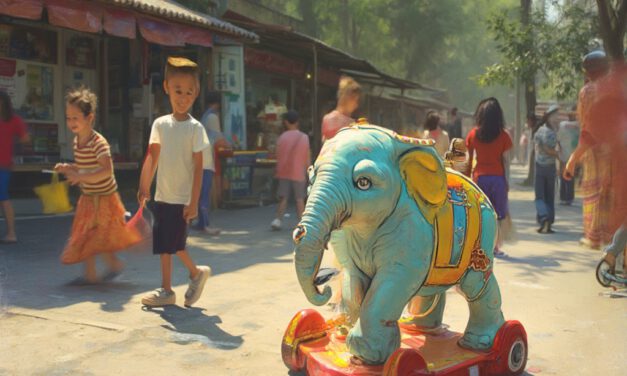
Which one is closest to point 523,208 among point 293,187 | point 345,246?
point 293,187

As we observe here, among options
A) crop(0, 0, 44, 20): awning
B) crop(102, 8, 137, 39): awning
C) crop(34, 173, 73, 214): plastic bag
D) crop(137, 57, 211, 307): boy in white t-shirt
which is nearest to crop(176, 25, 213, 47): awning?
crop(102, 8, 137, 39): awning

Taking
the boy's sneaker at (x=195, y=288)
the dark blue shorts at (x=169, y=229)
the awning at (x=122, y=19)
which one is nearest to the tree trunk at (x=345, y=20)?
A: the awning at (x=122, y=19)

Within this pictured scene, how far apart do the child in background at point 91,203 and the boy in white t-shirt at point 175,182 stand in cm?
73

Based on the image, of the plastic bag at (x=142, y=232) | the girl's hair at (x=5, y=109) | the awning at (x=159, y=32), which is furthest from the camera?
the awning at (x=159, y=32)

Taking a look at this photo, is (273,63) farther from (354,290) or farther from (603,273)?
(354,290)

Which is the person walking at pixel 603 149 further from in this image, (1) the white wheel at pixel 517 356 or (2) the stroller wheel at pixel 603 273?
(1) the white wheel at pixel 517 356

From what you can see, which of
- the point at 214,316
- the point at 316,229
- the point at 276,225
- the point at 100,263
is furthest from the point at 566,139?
the point at 316,229

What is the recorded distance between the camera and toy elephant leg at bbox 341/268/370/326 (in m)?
3.36

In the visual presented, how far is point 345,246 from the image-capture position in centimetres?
340

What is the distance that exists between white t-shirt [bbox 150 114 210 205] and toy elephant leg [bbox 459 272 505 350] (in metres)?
2.23

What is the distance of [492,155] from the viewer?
7312 mm

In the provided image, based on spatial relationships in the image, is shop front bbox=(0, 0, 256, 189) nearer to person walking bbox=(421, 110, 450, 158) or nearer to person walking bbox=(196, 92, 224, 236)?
person walking bbox=(196, 92, 224, 236)

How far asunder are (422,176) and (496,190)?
170 inches

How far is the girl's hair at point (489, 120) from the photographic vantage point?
23.5ft
